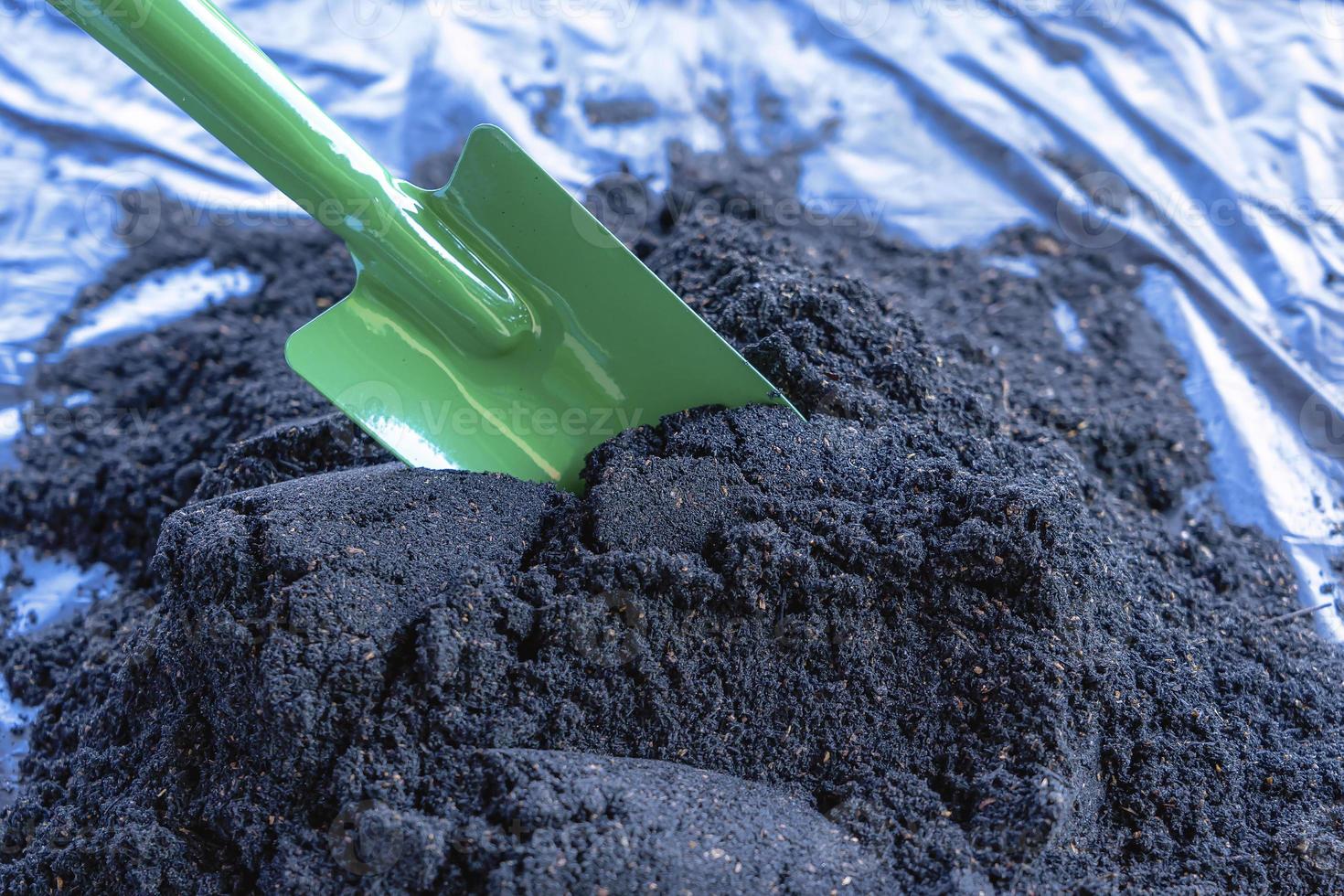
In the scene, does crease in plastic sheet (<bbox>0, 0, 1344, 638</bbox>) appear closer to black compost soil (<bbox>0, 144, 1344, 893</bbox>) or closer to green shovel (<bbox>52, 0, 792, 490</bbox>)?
black compost soil (<bbox>0, 144, 1344, 893</bbox>)

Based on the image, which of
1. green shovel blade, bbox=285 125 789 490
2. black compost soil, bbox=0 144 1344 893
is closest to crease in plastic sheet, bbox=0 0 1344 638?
black compost soil, bbox=0 144 1344 893

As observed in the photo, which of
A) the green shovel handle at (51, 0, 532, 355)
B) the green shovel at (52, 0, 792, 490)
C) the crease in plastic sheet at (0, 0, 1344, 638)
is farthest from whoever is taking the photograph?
the crease in plastic sheet at (0, 0, 1344, 638)

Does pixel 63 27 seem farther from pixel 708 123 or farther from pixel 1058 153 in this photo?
pixel 1058 153

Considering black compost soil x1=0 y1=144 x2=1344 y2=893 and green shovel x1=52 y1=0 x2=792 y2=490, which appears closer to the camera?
black compost soil x1=0 y1=144 x2=1344 y2=893

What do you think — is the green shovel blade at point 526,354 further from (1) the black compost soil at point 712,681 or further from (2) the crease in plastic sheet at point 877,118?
(2) the crease in plastic sheet at point 877,118

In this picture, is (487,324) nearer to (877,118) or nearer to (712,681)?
(712,681)

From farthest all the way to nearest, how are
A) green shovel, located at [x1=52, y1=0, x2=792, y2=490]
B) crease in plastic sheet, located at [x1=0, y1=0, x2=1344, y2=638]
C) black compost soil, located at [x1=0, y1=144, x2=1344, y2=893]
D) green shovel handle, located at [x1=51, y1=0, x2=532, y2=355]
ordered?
crease in plastic sheet, located at [x1=0, y1=0, x2=1344, y2=638] < green shovel, located at [x1=52, y1=0, x2=792, y2=490] < green shovel handle, located at [x1=51, y1=0, x2=532, y2=355] < black compost soil, located at [x1=0, y1=144, x2=1344, y2=893]
